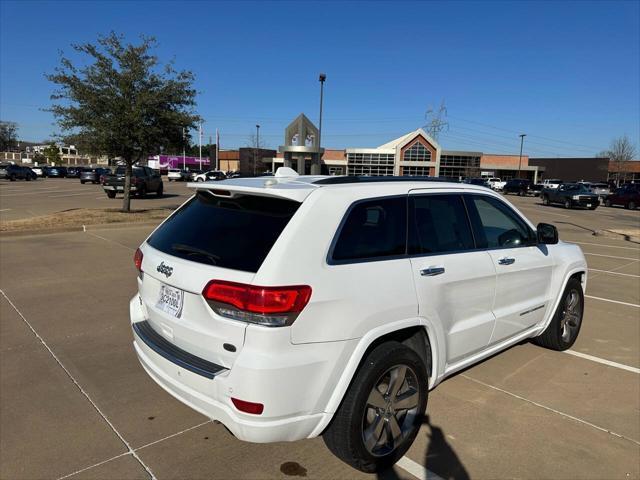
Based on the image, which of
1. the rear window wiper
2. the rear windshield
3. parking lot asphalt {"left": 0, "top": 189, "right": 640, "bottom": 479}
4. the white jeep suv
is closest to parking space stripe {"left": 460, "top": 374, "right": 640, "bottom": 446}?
parking lot asphalt {"left": 0, "top": 189, "right": 640, "bottom": 479}

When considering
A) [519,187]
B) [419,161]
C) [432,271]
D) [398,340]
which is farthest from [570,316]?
[419,161]

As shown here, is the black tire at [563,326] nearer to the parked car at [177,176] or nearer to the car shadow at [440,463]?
the car shadow at [440,463]

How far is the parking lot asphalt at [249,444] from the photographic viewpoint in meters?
2.88

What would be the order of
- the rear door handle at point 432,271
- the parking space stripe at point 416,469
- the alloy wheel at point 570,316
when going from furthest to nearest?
the alloy wheel at point 570,316, the rear door handle at point 432,271, the parking space stripe at point 416,469

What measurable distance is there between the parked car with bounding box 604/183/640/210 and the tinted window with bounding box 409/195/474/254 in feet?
122

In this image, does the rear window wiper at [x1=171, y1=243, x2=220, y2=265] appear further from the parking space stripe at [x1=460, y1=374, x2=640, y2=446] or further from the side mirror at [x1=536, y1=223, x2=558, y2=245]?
the side mirror at [x1=536, y1=223, x2=558, y2=245]

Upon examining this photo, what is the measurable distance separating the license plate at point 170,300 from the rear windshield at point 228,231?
216mm

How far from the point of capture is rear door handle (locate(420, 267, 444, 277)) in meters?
3.00

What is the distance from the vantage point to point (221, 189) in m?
3.02

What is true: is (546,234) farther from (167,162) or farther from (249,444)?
(167,162)

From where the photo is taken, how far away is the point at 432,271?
10.0 ft

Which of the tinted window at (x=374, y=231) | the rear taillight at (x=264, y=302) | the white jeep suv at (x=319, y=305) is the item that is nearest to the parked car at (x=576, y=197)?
the white jeep suv at (x=319, y=305)

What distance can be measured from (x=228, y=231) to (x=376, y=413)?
1.41 meters

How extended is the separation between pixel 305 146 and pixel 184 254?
26.7 m
